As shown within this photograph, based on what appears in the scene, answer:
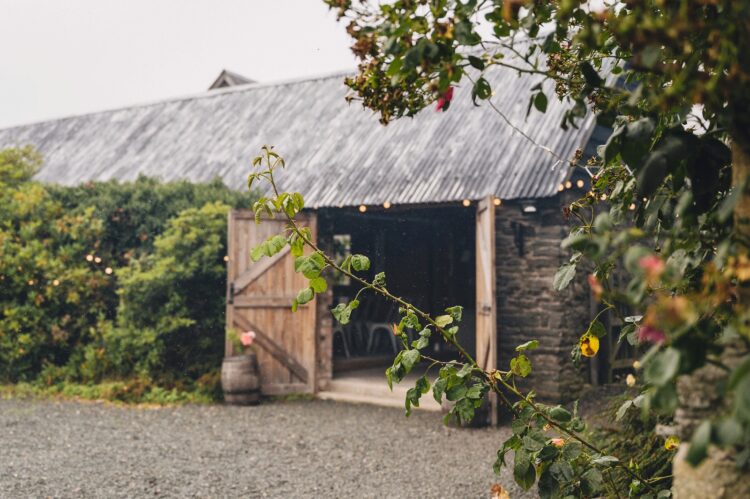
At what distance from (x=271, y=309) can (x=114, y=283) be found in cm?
245

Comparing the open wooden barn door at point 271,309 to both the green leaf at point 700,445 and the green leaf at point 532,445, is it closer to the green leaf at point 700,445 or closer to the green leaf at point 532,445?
the green leaf at point 532,445

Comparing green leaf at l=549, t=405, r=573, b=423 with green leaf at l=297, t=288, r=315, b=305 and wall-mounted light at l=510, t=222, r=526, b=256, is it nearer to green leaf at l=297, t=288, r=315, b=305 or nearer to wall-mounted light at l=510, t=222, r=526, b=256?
green leaf at l=297, t=288, r=315, b=305

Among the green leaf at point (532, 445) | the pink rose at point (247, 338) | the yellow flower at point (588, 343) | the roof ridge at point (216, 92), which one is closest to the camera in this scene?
the green leaf at point (532, 445)

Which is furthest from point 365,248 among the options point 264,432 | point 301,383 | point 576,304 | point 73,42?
point 73,42

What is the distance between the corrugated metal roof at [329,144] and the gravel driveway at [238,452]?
2.77 meters

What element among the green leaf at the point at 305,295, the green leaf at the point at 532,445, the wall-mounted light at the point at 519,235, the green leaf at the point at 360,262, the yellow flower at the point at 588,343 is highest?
the wall-mounted light at the point at 519,235

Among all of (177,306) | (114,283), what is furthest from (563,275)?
(114,283)

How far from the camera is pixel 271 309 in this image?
905cm

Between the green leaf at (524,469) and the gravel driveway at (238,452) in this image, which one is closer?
the green leaf at (524,469)

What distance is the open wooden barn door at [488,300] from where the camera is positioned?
7492 mm

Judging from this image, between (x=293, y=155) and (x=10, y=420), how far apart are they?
17.9ft

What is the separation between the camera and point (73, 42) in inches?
2201

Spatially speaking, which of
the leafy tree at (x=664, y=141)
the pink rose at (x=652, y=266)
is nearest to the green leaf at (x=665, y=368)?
the leafy tree at (x=664, y=141)

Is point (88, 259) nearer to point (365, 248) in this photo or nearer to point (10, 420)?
point (10, 420)
